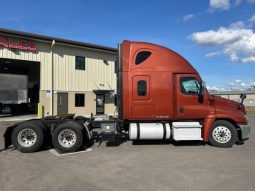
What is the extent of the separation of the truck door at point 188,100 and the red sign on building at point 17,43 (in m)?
16.6

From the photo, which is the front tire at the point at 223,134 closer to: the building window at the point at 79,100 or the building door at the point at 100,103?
the building window at the point at 79,100

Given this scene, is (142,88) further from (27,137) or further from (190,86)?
(27,137)

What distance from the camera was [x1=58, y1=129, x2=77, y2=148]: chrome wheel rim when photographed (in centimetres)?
1066

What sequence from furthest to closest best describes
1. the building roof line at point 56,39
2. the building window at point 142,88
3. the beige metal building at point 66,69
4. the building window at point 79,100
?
1. the building window at point 79,100
2. the beige metal building at point 66,69
3. the building roof line at point 56,39
4. the building window at point 142,88

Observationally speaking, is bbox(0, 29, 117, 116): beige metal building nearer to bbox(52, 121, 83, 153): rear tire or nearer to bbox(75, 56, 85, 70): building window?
bbox(75, 56, 85, 70): building window

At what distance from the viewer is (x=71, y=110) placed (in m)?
28.1

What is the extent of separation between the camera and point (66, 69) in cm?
2758

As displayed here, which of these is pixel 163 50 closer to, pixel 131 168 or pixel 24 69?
pixel 131 168

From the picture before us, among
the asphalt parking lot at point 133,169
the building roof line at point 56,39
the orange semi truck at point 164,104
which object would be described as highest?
the building roof line at point 56,39

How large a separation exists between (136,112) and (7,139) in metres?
4.61

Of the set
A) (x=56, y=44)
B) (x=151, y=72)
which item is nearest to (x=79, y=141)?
(x=151, y=72)

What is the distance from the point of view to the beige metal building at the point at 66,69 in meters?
24.7

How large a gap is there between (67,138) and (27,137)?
1.37 meters

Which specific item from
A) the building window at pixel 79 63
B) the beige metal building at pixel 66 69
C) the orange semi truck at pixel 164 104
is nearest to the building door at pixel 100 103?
the beige metal building at pixel 66 69
